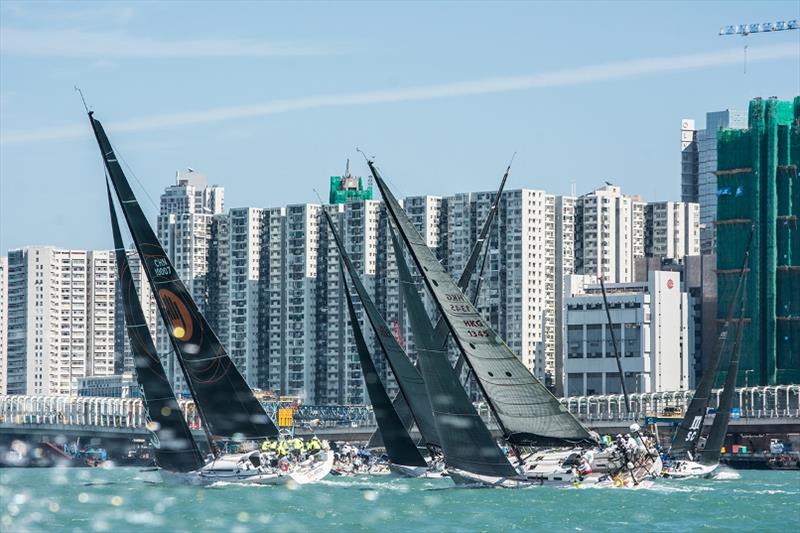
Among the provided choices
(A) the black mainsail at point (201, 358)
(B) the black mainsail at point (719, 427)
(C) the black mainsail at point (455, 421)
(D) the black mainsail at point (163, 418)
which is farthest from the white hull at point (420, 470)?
(B) the black mainsail at point (719, 427)

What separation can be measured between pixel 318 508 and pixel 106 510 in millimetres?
7989

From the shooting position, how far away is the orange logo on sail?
80375 millimetres

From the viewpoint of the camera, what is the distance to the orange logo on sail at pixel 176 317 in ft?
264

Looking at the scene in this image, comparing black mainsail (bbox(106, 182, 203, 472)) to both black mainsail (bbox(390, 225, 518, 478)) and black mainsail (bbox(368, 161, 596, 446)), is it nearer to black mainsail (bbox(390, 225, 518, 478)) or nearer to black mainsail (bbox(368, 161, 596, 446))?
black mainsail (bbox(390, 225, 518, 478))

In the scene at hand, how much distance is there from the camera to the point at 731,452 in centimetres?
16638

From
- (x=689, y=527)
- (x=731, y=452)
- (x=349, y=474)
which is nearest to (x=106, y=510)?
(x=689, y=527)

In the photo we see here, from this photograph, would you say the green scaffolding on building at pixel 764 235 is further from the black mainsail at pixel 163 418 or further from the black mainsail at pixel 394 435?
the black mainsail at pixel 163 418

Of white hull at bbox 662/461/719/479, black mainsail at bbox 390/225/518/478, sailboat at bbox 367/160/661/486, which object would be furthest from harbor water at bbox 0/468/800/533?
white hull at bbox 662/461/719/479

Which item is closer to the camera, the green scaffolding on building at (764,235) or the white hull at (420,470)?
the white hull at (420,470)

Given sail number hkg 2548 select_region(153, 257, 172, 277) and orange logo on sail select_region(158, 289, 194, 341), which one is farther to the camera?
orange logo on sail select_region(158, 289, 194, 341)

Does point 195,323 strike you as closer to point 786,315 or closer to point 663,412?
point 663,412

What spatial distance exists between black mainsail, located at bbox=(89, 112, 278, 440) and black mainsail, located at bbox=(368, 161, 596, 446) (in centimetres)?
1181

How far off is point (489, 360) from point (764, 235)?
12505 cm

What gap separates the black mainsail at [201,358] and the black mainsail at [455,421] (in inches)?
399
